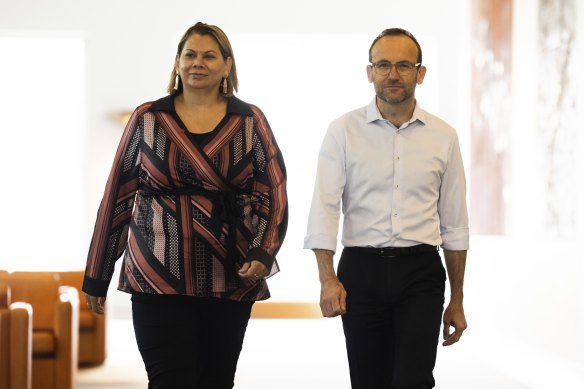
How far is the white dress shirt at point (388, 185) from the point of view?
283 cm

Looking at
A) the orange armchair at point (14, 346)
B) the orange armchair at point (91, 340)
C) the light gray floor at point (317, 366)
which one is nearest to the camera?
the orange armchair at point (14, 346)

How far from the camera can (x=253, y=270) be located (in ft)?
8.77

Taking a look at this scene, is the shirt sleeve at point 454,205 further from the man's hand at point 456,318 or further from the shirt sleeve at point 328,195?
the shirt sleeve at point 328,195

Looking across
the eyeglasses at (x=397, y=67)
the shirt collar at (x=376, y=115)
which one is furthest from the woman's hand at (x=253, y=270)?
the eyeglasses at (x=397, y=67)

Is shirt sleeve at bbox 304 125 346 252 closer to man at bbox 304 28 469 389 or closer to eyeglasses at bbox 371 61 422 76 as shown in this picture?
man at bbox 304 28 469 389

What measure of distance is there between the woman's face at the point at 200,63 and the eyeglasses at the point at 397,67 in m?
0.46

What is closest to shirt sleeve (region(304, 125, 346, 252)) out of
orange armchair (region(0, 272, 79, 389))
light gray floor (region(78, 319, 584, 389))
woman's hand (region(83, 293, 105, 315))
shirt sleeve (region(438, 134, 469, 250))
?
shirt sleeve (region(438, 134, 469, 250))

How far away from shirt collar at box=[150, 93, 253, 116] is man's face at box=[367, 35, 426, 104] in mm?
400

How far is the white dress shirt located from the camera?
2832 mm

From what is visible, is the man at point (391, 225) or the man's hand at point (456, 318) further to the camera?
the man's hand at point (456, 318)

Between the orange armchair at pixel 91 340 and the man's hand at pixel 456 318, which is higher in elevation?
the man's hand at pixel 456 318

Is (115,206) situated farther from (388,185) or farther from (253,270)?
(388,185)

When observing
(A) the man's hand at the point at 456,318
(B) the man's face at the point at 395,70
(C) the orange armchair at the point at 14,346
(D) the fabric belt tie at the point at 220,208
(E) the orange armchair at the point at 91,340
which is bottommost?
(E) the orange armchair at the point at 91,340

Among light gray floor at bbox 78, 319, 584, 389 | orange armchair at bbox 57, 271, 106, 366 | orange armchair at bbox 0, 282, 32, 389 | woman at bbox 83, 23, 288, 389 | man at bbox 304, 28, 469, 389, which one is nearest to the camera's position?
woman at bbox 83, 23, 288, 389
